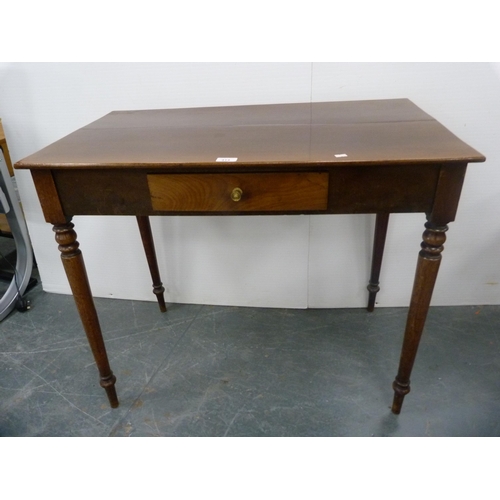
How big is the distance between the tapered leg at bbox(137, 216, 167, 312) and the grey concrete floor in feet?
0.27

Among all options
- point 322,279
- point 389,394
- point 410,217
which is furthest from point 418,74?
point 389,394

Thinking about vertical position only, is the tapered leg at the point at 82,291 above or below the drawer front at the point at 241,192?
below

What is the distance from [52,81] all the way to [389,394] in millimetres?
1505

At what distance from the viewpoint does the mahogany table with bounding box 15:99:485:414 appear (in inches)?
32.0

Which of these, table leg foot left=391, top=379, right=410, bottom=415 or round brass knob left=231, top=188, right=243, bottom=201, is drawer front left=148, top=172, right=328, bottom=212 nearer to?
round brass knob left=231, top=188, right=243, bottom=201

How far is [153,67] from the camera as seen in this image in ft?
4.31

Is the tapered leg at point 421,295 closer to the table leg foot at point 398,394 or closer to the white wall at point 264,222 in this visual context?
the table leg foot at point 398,394

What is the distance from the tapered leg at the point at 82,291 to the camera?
0.96 metres

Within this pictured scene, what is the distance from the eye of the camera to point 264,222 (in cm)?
149

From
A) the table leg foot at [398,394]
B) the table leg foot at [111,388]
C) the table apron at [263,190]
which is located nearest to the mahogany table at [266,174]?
the table apron at [263,190]

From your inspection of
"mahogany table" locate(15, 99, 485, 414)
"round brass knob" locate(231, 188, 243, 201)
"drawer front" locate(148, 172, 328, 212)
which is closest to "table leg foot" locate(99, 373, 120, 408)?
"mahogany table" locate(15, 99, 485, 414)

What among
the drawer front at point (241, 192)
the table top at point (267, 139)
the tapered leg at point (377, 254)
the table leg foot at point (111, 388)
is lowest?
the table leg foot at point (111, 388)

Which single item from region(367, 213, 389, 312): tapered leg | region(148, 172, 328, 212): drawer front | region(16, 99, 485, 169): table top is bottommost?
region(367, 213, 389, 312): tapered leg

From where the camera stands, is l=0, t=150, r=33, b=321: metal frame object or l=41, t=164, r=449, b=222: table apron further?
l=0, t=150, r=33, b=321: metal frame object
